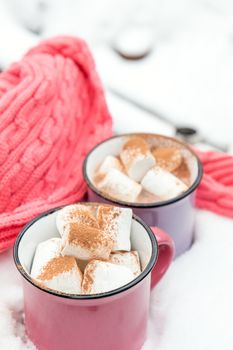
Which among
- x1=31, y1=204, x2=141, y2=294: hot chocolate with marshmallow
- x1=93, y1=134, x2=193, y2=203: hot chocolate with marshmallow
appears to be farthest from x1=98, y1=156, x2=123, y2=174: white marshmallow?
x1=31, y1=204, x2=141, y2=294: hot chocolate with marshmallow

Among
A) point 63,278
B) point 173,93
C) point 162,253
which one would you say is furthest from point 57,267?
point 173,93

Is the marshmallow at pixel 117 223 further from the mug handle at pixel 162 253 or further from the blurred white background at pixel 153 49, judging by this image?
the blurred white background at pixel 153 49

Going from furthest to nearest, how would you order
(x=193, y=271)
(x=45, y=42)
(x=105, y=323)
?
(x=45, y=42) < (x=193, y=271) < (x=105, y=323)

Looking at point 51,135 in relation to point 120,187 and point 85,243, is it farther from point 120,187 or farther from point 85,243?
point 85,243

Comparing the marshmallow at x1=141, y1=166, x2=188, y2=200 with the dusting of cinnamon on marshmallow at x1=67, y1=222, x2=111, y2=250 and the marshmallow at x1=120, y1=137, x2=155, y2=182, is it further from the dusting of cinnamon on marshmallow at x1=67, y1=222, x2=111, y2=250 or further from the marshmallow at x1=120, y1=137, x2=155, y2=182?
the dusting of cinnamon on marshmallow at x1=67, y1=222, x2=111, y2=250

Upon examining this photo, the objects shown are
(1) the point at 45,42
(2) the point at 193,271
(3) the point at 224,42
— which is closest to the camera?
(2) the point at 193,271

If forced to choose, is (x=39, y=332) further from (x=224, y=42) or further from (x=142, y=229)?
(x=224, y=42)

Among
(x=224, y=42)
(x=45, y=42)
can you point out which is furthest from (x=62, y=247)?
(x=224, y=42)
